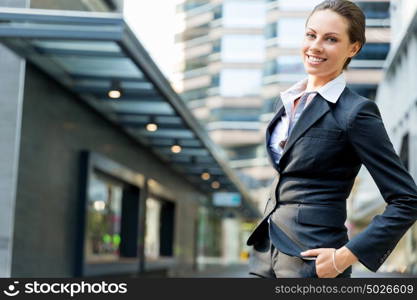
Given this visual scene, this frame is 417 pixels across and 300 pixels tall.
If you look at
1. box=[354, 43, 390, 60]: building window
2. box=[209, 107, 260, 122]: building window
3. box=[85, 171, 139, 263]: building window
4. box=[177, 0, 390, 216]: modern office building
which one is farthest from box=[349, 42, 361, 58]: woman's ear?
box=[209, 107, 260, 122]: building window

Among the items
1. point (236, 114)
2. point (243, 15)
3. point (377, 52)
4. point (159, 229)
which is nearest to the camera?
point (377, 52)

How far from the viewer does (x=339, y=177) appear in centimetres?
168

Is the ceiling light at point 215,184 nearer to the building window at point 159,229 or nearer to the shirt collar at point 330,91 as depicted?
the building window at point 159,229

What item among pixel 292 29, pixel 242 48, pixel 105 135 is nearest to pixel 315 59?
pixel 105 135

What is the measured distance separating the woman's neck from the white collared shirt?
2 centimetres

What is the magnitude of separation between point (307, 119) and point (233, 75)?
158 ft

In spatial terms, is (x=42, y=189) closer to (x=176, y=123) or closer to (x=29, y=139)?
(x=29, y=139)

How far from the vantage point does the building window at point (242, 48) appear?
4853 centimetres

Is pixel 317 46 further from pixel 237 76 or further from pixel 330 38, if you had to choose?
pixel 237 76

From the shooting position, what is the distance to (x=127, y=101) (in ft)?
45.4

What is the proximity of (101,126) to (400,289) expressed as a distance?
14119 millimetres

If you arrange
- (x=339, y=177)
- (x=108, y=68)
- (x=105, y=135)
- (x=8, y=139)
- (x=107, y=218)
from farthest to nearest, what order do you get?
1. (x=107, y=218)
2. (x=105, y=135)
3. (x=108, y=68)
4. (x=8, y=139)
5. (x=339, y=177)

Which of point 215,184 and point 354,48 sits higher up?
point 215,184

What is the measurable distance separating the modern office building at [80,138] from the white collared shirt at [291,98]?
23.6ft
